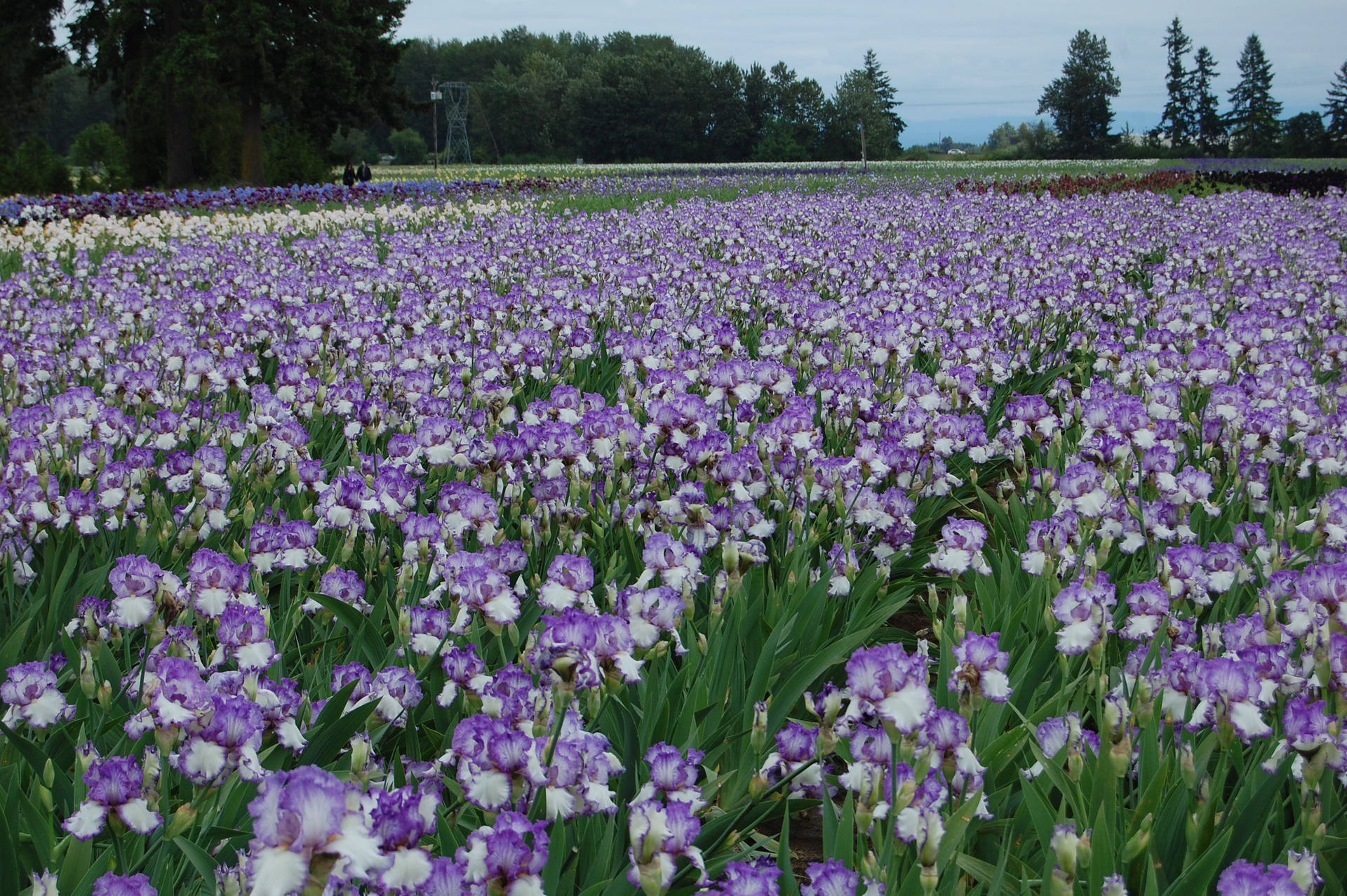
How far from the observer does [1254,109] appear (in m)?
91.1

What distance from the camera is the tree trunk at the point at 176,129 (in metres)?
27.7

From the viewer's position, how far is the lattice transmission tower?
63.3m

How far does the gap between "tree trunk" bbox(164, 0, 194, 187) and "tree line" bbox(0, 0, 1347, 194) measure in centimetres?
5

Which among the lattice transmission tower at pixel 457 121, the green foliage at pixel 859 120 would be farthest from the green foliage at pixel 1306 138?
the lattice transmission tower at pixel 457 121

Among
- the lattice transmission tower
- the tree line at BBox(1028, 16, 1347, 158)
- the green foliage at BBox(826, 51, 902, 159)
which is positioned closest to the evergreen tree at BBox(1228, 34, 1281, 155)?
the tree line at BBox(1028, 16, 1347, 158)

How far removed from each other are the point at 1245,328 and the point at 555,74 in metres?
90.6

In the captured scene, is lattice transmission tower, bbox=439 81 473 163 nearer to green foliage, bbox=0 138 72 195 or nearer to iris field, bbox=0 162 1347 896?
green foliage, bbox=0 138 72 195

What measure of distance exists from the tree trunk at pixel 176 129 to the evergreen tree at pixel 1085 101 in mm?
70864

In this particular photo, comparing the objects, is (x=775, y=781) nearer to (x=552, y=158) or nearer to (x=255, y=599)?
(x=255, y=599)

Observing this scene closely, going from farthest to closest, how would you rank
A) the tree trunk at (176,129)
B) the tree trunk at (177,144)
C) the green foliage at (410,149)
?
the green foliage at (410,149), the tree trunk at (177,144), the tree trunk at (176,129)

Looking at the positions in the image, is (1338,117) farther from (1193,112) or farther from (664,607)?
(664,607)

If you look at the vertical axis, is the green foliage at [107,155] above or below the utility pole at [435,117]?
below

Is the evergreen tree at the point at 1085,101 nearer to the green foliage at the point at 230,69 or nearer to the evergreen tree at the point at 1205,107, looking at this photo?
the evergreen tree at the point at 1205,107

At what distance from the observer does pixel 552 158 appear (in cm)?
7294
